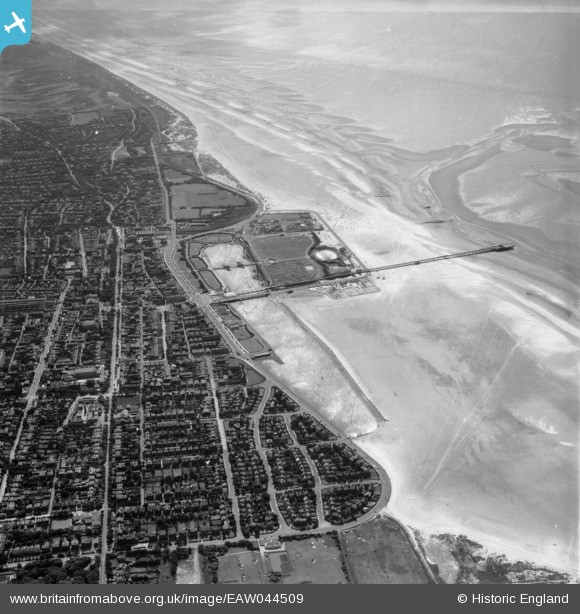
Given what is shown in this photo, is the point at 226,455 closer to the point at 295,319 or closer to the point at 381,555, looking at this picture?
the point at 381,555

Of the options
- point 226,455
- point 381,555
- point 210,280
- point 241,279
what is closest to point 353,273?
point 241,279

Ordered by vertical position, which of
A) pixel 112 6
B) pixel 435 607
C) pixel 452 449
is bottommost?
pixel 452 449

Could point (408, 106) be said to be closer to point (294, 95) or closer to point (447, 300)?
point (294, 95)

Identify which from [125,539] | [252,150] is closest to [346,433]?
[125,539]

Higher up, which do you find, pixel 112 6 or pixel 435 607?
pixel 112 6

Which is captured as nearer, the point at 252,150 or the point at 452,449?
the point at 452,449

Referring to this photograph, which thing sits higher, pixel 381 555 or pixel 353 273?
pixel 353 273

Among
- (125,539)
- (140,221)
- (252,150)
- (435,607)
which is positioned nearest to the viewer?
(435,607)
